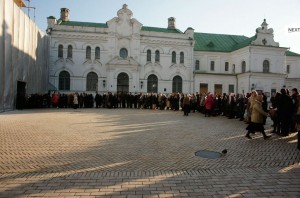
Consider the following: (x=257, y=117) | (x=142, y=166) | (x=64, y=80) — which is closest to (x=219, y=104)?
(x=257, y=117)

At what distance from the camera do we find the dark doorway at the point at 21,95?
77.3 feet

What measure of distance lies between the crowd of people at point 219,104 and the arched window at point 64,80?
10.1m

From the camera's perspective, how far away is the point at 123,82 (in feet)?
128

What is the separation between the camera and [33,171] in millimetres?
6434

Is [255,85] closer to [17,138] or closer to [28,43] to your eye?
[28,43]

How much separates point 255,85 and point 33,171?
38993 millimetres

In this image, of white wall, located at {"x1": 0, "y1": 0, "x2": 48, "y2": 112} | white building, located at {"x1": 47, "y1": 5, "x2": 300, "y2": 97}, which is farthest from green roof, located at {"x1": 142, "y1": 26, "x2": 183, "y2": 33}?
white wall, located at {"x1": 0, "y1": 0, "x2": 48, "y2": 112}

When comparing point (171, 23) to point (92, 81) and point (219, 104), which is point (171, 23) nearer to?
point (92, 81)

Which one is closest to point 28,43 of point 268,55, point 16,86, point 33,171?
point 16,86

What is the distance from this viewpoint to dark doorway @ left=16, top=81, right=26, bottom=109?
23562 millimetres

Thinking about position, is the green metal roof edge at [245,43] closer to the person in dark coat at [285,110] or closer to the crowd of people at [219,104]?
the crowd of people at [219,104]

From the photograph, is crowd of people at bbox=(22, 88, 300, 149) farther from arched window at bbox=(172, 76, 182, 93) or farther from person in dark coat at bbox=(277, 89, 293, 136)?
arched window at bbox=(172, 76, 182, 93)

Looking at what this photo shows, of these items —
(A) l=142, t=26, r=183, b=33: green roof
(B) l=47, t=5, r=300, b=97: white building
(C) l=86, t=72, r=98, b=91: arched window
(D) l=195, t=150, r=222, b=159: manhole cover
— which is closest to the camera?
(D) l=195, t=150, r=222, b=159: manhole cover

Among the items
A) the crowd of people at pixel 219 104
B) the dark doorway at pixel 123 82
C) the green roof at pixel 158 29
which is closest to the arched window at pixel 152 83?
the dark doorway at pixel 123 82
